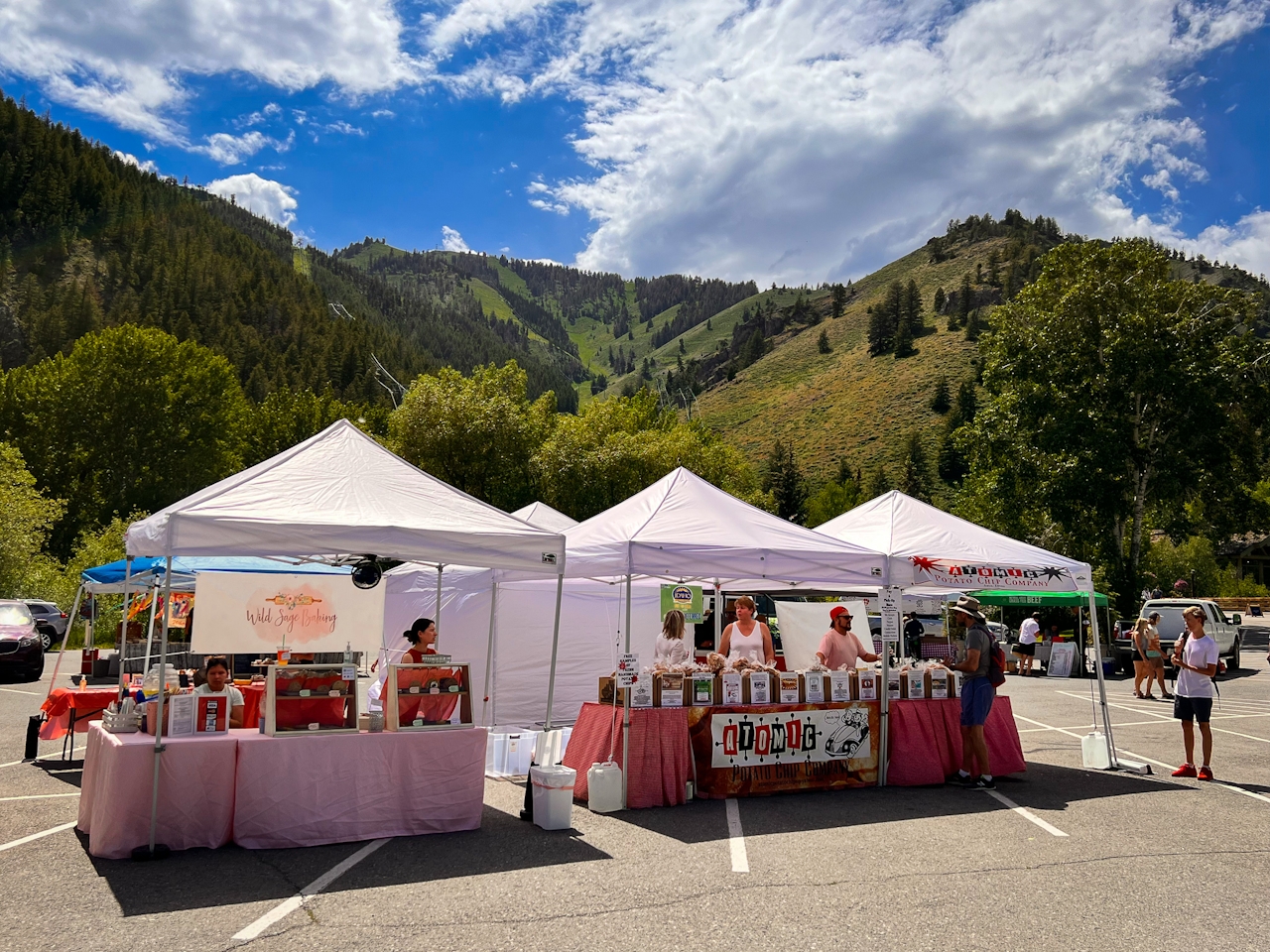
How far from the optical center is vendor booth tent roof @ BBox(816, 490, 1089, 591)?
10.6 meters

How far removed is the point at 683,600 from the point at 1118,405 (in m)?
25.5

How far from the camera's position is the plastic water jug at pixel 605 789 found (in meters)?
8.56

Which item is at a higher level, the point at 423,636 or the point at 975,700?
the point at 423,636

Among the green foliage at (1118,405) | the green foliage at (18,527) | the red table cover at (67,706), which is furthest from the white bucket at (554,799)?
the green foliage at (18,527)

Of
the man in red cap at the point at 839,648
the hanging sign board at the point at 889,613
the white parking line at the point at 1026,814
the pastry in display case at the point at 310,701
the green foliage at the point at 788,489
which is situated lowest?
the white parking line at the point at 1026,814

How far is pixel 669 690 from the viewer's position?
9086 mm

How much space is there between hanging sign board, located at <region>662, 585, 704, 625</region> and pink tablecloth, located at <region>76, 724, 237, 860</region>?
29.2ft

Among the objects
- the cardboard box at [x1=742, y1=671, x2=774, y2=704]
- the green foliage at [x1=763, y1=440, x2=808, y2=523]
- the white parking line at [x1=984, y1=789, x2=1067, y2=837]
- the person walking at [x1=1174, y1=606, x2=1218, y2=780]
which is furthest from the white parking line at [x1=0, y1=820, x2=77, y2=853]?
the green foliage at [x1=763, y1=440, x2=808, y2=523]

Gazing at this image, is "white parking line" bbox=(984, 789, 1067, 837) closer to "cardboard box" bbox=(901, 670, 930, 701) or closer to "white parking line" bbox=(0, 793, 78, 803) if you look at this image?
"cardboard box" bbox=(901, 670, 930, 701)

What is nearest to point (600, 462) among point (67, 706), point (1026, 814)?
point (67, 706)

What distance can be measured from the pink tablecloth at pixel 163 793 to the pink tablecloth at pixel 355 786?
0.13 metres

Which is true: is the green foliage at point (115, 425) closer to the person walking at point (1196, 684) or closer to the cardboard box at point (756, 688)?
the cardboard box at point (756, 688)

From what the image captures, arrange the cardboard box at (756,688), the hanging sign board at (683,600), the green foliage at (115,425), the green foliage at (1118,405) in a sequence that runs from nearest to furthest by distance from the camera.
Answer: the cardboard box at (756,688) → the hanging sign board at (683,600) → the green foliage at (1118,405) → the green foliage at (115,425)

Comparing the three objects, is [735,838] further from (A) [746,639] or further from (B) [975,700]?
(B) [975,700]
